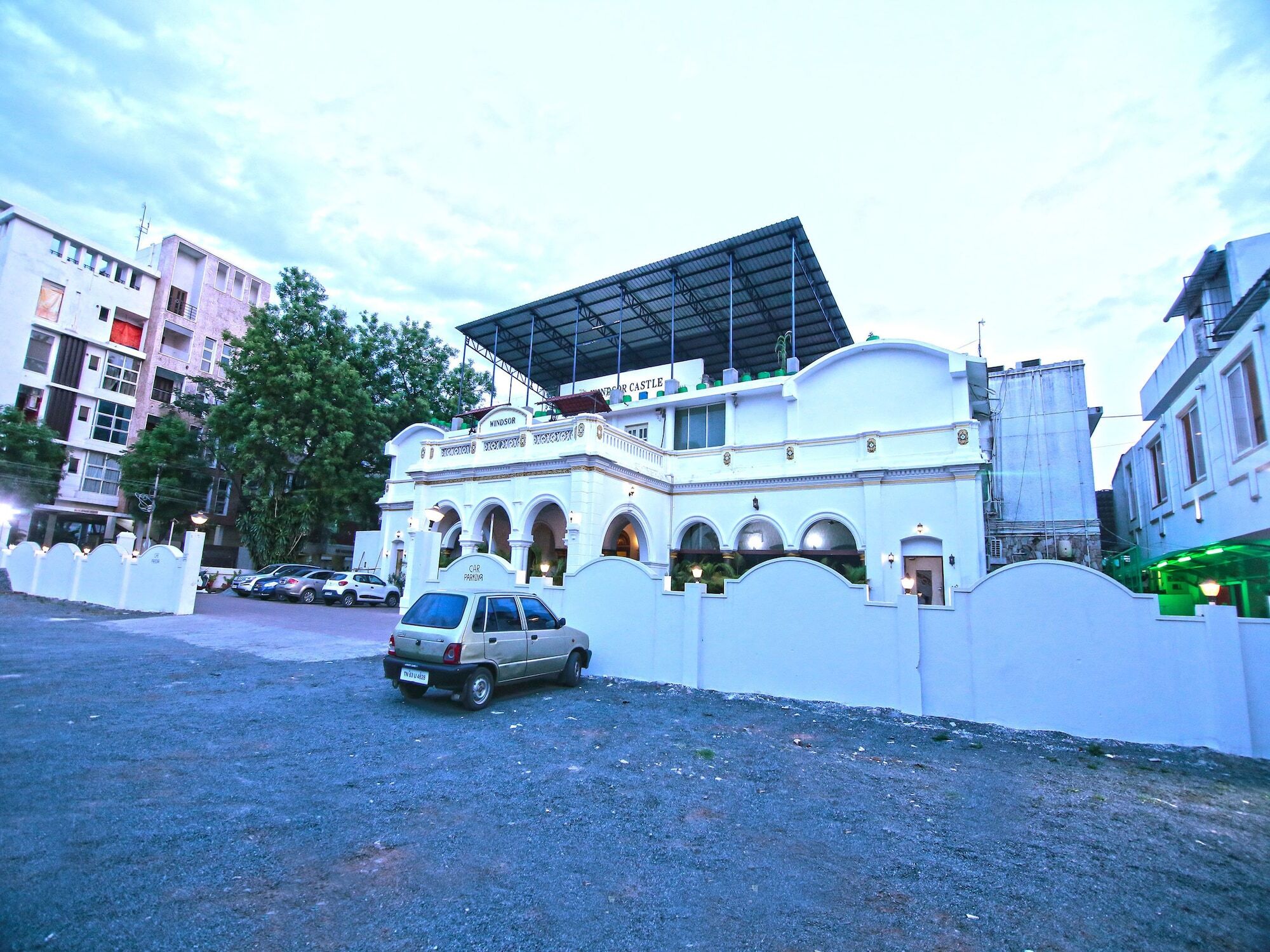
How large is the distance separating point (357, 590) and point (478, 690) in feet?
61.0

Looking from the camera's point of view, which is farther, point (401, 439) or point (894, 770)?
point (401, 439)

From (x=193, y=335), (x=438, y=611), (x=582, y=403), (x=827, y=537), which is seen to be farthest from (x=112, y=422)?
(x=827, y=537)

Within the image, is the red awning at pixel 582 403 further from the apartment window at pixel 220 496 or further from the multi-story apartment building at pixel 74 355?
the multi-story apartment building at pixel 74 355

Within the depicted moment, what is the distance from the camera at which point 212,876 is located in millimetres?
3549

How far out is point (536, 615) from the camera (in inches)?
380

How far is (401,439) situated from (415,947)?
92.0 ft

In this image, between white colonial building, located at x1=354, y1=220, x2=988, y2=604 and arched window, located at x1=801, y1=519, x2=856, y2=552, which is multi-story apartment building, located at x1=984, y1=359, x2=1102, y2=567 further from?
arched window, located at x1=801, y1=519, x2=856, y2=552

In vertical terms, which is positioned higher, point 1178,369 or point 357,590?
point 1178,369

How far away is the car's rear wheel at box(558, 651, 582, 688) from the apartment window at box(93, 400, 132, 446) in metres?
38.0

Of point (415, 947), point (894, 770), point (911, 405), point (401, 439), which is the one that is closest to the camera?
point (415, 947)

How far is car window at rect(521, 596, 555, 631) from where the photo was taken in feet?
31.0

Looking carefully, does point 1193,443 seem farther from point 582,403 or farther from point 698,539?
point 582,403

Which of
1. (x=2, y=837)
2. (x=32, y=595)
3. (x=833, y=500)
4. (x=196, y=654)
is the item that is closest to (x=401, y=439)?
(x=32, y=595)

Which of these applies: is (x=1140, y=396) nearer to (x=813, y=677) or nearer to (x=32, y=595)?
(x=813, y=677)
